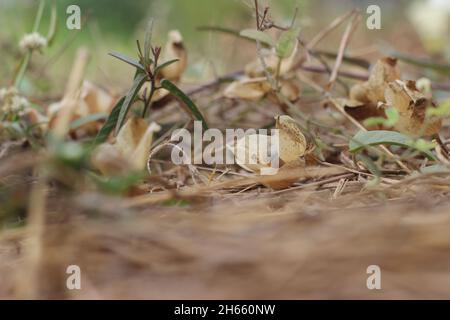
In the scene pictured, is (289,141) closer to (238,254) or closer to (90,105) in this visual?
(238,254)

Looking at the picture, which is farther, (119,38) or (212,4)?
(119,38)

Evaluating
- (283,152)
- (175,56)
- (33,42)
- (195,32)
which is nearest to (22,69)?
(33,42)

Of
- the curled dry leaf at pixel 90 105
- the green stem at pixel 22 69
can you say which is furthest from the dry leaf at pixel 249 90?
the green stem at pixel 22 69

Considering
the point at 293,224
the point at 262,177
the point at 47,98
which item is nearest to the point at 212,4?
the point at 47,98

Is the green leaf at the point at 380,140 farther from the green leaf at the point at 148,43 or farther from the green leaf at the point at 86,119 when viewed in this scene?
the green leaf at the point at 86,119

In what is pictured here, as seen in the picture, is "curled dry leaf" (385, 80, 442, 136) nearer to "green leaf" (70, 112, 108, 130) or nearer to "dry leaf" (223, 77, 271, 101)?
"dry leaf" (223, 77, 271, 101)
